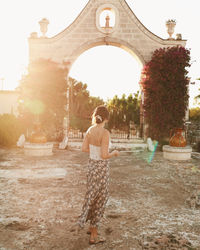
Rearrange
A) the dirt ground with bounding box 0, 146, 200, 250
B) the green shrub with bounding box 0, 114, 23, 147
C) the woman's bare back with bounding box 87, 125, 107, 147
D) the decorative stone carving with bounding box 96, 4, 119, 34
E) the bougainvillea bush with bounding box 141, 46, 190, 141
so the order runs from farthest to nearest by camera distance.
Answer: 1. the decorative stone carving with bounding box 96, 4, 119, 34
2. the green shrub with bounding box 0, 114, 23, 147
3. the bougainvillea bush with bounding box 141, 46, 190, 141
4. the woman's bare back with bounding box 87, 125, 107, 147
5. the dirt ground with bounding box 0, 146, 200, 250

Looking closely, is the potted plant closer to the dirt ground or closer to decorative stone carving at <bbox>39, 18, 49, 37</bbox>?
decorative stone carving at <bbox>39, 18, 49, 37</bbox>

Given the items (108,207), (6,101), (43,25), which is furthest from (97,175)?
(6,101)

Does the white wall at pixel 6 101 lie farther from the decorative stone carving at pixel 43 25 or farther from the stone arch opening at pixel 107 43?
the stone arch opening at pixel 107 43

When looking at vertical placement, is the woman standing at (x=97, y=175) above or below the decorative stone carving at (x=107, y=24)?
below

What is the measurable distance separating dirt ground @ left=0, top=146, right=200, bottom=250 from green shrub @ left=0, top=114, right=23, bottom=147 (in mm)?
4152

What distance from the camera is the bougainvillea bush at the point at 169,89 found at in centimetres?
1195

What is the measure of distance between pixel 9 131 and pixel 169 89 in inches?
287

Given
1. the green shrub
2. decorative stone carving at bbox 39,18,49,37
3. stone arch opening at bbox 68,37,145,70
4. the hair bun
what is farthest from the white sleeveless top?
decorative stone carving at bbox 39,18,49,37

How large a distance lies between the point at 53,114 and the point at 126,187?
21.7ft

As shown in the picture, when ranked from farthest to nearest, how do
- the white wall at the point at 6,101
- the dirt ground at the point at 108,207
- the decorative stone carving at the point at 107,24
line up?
1. the white wall at the point at 6,101
2. the decorative stone carving at the point at 107,24
3. the dirt ground at the point at 108,207

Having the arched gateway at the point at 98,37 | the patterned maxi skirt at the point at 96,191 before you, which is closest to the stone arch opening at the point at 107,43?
the arched gateway at the point at 98,37

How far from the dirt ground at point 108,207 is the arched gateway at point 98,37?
6181 mm

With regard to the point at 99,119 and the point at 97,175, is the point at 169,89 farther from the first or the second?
the point at 97,175

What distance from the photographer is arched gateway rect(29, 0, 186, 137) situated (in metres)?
13.2
